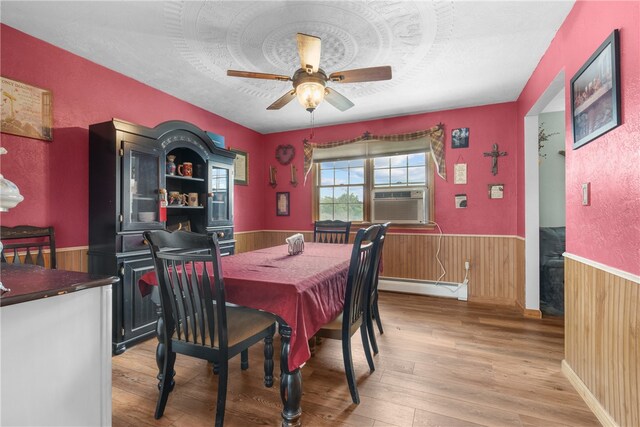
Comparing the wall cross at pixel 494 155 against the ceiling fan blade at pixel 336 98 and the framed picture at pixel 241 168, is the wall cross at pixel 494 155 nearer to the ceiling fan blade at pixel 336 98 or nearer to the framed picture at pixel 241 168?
the ceiling fan blade at pixel 336 98

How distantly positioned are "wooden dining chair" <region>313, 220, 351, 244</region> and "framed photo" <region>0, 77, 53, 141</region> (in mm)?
2566

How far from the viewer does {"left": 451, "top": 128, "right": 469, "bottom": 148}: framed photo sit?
3.92m

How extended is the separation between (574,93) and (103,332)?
290 cm

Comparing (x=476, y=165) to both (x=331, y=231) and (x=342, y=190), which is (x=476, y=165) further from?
(x=331, y=231)

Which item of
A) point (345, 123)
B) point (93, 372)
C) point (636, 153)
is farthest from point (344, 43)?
point (93, 372)

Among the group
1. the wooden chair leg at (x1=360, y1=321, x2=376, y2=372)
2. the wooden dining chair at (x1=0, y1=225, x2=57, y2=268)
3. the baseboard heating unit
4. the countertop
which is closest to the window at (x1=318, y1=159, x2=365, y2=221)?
the baseboard heating unit

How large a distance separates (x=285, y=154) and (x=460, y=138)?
8.58 feet

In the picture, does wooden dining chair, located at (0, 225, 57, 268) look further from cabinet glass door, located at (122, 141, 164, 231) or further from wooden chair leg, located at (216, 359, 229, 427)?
wooden chair leg, located at (216, 359, 229, 427)

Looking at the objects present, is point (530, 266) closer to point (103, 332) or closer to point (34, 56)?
point (103, 332)

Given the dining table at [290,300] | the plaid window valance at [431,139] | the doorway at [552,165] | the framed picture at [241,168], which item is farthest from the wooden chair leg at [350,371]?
the framed picture at [241,168]

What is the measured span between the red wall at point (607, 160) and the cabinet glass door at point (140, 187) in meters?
3.24

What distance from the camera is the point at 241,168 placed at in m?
4.63

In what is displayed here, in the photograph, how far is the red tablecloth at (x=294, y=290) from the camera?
1.44 meters

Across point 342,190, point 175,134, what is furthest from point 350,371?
point 342,190
